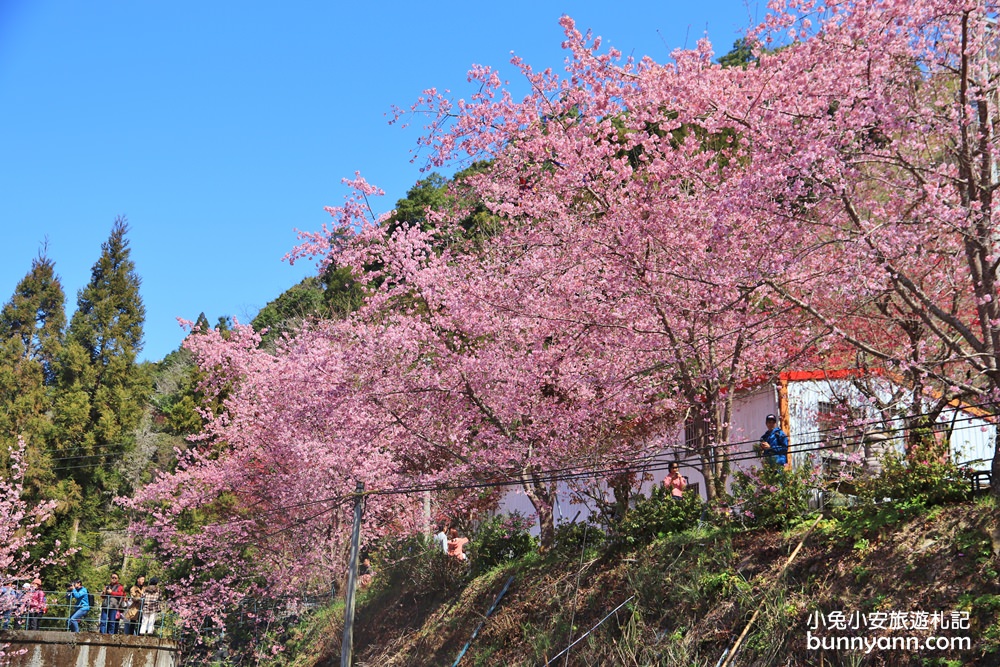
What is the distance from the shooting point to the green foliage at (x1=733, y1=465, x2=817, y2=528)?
41.5 feet

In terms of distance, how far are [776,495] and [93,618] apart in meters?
20.1

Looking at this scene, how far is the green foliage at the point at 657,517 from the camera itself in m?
14.3

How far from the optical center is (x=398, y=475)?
59.3 ft

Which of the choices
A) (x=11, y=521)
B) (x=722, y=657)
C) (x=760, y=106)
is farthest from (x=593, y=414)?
(x=11, y=521)

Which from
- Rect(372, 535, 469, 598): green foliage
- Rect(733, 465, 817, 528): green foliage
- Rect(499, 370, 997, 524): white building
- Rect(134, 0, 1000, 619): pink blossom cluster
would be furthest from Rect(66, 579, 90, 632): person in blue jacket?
Rect(733, 465, 817, 528): green foliage

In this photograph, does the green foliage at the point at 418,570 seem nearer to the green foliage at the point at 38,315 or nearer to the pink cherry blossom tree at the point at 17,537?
the pink cherry blossom tree at the point at 17,537

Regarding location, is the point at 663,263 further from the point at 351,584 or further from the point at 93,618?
the point at 93,618

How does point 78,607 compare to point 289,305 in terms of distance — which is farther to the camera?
point 289,305

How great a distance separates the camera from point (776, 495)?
1272 cm

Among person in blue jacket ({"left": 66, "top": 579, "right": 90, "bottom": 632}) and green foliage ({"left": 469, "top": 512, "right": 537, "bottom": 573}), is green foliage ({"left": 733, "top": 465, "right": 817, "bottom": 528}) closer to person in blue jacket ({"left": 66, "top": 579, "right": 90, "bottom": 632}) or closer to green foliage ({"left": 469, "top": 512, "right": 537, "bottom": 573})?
green foliage ({"left": 469, "top": 512, "right": 537, "bottom": 573})

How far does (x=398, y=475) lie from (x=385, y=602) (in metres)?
4.41

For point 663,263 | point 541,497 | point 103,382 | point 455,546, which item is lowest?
point 455,546

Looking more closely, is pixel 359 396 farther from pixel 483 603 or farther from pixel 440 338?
pixel 483 603

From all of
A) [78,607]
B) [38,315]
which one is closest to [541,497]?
[78,607]
